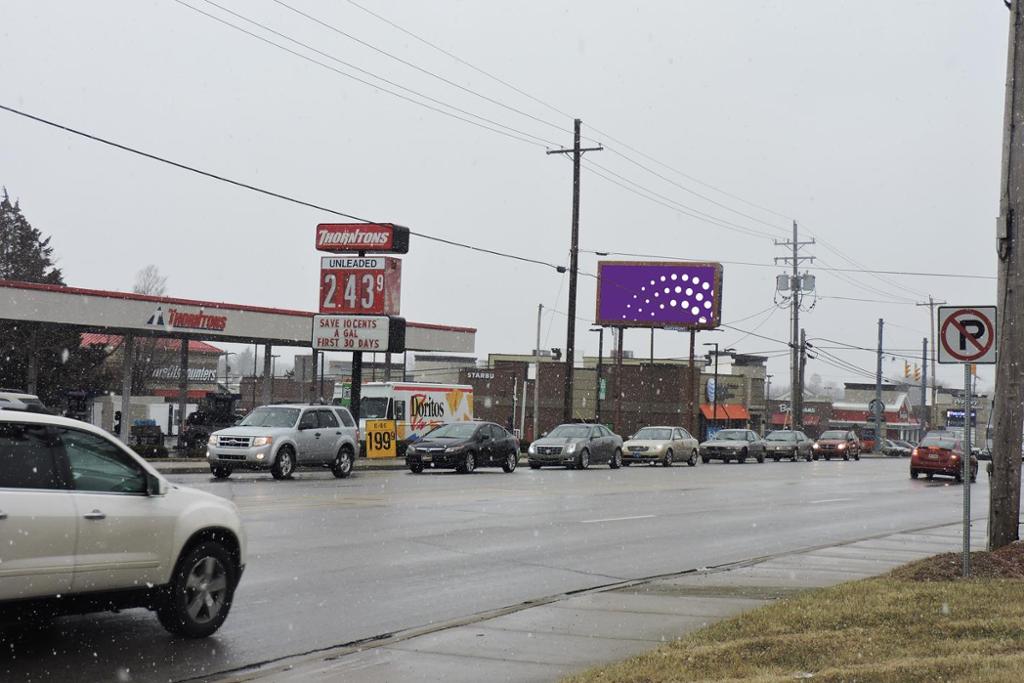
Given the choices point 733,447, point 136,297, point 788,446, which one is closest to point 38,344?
point 136,297

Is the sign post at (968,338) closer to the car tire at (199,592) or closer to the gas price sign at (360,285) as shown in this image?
the car tire at (199,592)

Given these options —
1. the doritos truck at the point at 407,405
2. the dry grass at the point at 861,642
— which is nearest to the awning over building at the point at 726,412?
the doritos truck at the point at 407,405

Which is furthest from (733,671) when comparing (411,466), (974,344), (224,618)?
(411,466)

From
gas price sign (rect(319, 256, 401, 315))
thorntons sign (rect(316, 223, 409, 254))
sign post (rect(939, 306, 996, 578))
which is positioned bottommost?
sign post (rect(939, 306, 996, 578))

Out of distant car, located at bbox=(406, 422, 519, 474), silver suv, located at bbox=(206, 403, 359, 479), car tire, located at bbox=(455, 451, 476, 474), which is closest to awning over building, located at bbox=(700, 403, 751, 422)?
distant car, located at bbox=(406, 422, 519, 474)

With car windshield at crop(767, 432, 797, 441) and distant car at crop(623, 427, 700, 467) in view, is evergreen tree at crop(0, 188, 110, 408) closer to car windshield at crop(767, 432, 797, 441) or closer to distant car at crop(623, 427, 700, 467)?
distant car at crop(623, 427, 700, 467)

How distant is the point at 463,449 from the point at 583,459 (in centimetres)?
674

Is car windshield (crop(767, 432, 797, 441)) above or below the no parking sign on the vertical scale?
below

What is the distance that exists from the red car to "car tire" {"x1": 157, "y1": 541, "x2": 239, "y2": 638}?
33260mm

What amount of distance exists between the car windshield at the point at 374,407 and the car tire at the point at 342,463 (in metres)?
14.7

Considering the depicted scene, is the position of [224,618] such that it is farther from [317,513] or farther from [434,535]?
[317,513]

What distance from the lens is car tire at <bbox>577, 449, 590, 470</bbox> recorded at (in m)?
38.2

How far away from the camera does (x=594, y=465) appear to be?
4438cm

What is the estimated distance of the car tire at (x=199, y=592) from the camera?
8664 mm
